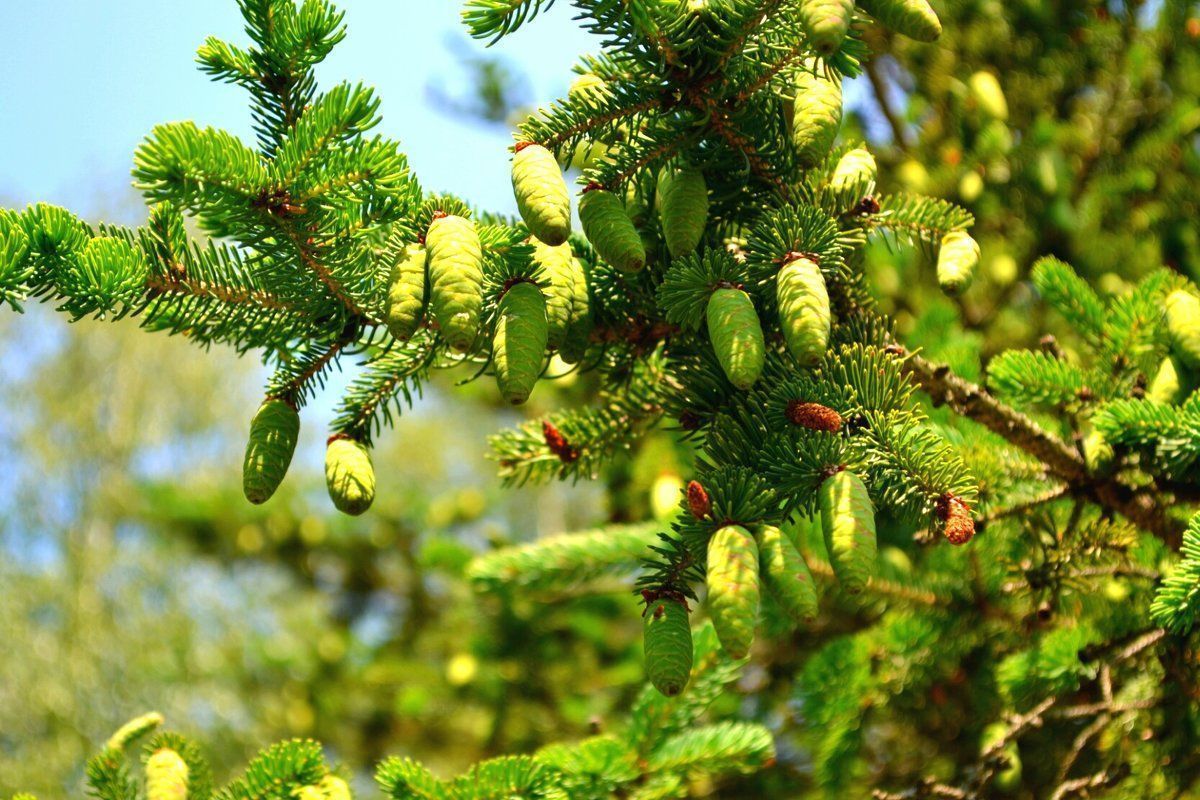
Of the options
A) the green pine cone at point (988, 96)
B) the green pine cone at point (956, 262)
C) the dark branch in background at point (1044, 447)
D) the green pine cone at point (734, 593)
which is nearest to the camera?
the green pine cone at point (734, 593)

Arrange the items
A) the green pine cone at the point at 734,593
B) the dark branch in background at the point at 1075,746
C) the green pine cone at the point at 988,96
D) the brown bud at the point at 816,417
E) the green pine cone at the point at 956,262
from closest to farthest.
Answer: the green pine cone at the point at 734,593, the brown bud at the point at 816,417, the green pine cone at the point at 956,262, the dark branch in background at the point at 1075,746, the green pine cone at the point at 988,96

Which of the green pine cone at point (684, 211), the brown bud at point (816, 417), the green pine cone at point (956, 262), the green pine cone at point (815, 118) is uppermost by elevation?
the green pine cone at point (815, 118)

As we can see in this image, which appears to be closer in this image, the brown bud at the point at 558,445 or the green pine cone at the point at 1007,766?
the brown bud at the point at 558,445

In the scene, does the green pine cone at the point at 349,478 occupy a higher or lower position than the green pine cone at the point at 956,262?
lower

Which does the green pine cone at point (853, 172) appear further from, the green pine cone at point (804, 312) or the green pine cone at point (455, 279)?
the green pine cone at point (455, 279)

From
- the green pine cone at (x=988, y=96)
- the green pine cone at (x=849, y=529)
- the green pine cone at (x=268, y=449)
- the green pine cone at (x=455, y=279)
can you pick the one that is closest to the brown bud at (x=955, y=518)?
the green pine cone at (x=849, y=529)

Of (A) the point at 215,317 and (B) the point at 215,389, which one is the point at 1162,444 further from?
(B) the point at 215,389

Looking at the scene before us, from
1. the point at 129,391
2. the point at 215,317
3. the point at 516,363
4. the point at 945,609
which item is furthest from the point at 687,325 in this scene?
the point at 129,391

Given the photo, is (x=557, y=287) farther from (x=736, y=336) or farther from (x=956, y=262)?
(x=956, y=262)
